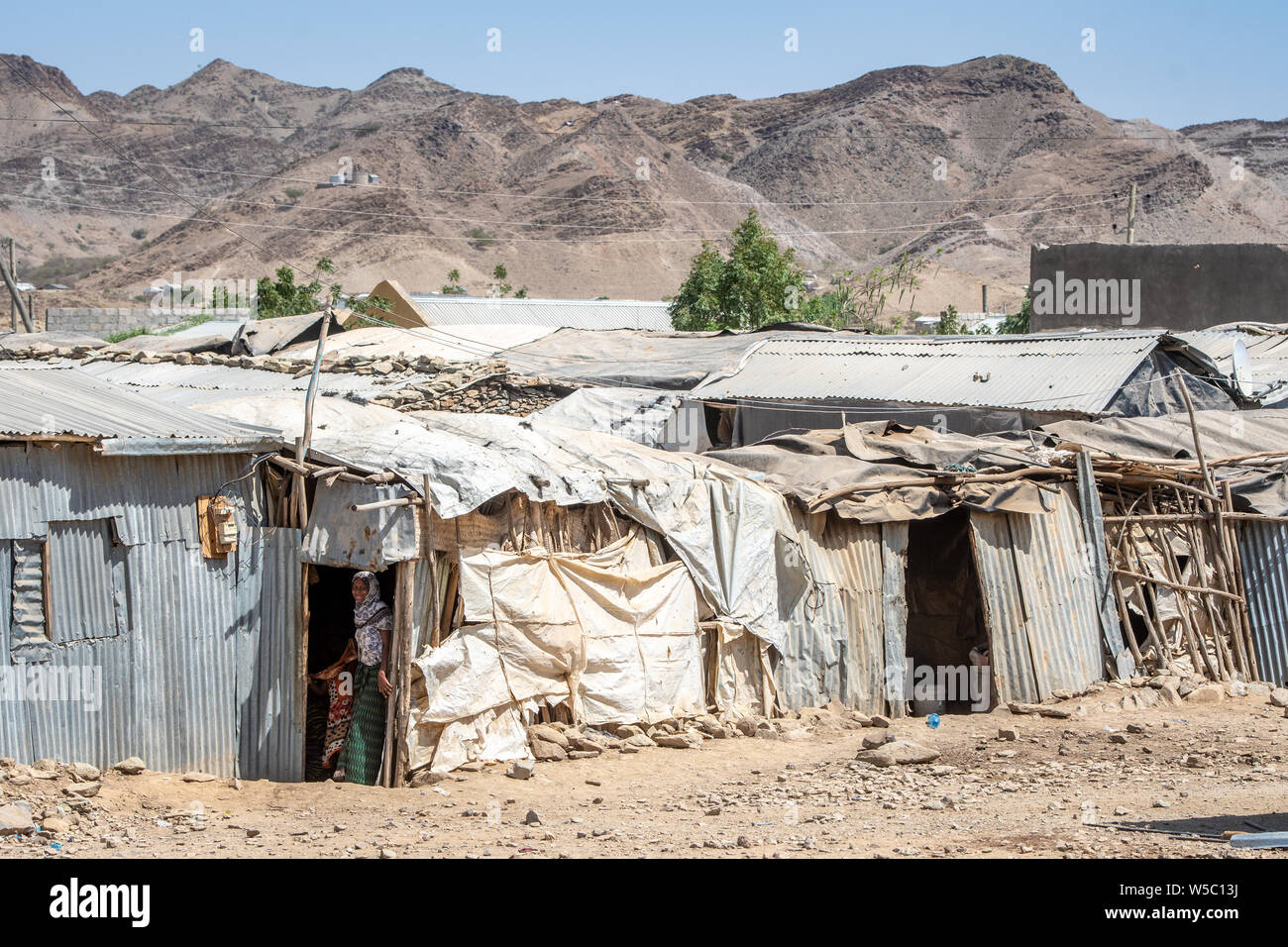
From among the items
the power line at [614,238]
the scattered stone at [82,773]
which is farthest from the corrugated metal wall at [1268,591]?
the power line at [614,238]

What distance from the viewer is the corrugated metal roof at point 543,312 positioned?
3388 cm

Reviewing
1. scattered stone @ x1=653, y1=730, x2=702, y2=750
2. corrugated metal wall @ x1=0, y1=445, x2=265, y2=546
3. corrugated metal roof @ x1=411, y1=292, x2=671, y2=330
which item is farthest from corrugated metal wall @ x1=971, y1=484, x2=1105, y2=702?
corrugated metal roof @ x1=411, y1=292, x2=671, y2=330

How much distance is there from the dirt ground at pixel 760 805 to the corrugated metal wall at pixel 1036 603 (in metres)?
0.86

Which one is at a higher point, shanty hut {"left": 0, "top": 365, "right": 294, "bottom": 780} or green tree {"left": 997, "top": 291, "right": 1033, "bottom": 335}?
green tree {"left": 997, "top": 291, "right": 1033, "bottom": 335}

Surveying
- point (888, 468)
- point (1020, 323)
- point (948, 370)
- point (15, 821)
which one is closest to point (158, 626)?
point (15, 821)

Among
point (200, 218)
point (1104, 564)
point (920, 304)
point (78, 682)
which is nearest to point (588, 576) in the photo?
point (78, 682)

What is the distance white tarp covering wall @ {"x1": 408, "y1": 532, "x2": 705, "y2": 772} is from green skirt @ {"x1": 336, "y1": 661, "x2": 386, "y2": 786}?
273mm

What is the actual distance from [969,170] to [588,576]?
84687mm

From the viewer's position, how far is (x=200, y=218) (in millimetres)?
73500

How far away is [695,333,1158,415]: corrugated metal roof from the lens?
15.1m

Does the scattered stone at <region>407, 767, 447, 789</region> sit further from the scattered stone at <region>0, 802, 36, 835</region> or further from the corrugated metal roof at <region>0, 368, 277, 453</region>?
the corrugated metal roof at <region>0, 368, 277, 453</region>

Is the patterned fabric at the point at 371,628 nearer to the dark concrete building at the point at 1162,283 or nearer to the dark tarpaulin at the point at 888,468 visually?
the dark tarpaulin at the point at 888,468

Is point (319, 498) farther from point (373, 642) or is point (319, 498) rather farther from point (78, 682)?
point (78, 682)
